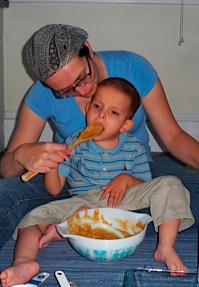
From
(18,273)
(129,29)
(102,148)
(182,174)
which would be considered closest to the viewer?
(18,273)

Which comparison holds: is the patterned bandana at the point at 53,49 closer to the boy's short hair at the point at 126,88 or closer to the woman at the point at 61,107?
the woman at the point at 61,107

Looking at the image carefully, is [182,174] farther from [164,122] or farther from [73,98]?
[73,98]

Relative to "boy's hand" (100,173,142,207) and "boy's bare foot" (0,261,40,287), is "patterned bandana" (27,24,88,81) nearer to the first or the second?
"boy's hand" (100,173,142,207)

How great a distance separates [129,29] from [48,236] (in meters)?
1.47

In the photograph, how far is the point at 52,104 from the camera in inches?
59.4

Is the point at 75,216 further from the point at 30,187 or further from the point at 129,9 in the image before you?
the point at 129,9

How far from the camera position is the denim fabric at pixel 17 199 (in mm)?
1362

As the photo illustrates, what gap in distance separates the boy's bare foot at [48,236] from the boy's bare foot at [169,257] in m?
0.27

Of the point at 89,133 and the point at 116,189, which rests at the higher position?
the point at 89,133

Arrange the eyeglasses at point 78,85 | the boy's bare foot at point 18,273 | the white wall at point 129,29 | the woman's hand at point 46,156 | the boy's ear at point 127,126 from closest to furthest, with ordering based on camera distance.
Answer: the boy's bare foot at point 18,273 → the woman's hand at point 46,156 → the eyeglasses at point 78,85 → the boy's ear at point 127,126 → the white wall at point 129,29

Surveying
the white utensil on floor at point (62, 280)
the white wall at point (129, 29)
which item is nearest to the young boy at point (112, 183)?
the white utensil on floor at point (62, 280)

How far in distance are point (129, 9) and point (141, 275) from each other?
1.79 metres

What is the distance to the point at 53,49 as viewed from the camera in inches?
51.3

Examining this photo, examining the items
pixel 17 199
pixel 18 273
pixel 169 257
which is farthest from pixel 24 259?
pixel 169 257
